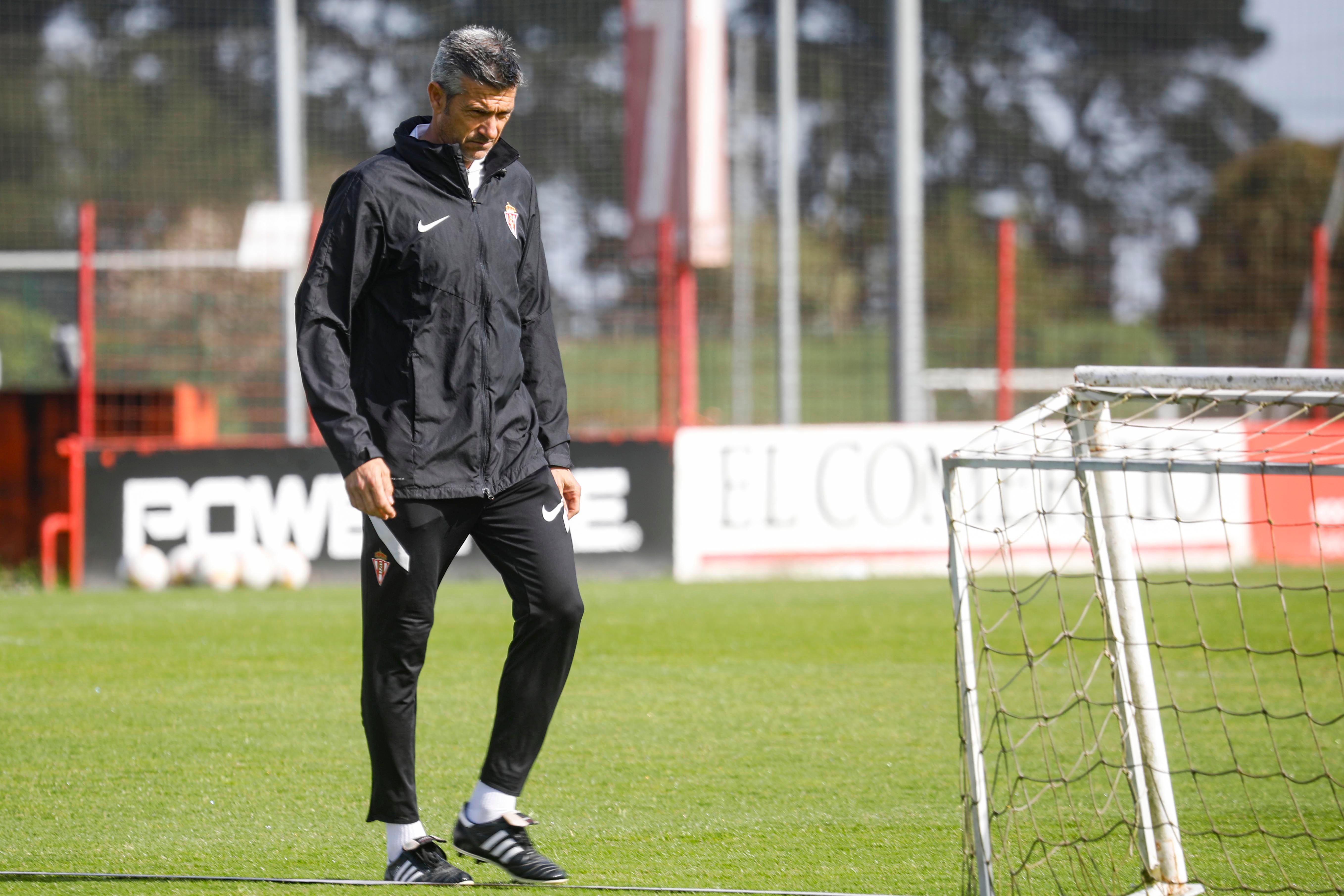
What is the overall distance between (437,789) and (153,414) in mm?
6728

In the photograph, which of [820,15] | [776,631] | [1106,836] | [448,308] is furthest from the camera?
[820,15]

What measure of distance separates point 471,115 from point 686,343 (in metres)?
7.26

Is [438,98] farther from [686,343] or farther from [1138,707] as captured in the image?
[686,343]

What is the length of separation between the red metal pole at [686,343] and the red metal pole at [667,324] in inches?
1.6

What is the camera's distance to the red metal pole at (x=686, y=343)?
10.5 meters

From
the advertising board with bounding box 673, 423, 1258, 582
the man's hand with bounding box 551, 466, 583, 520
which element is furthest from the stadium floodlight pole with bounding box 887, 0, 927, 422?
the man's hand with bounding box 551, 466, 583, 520

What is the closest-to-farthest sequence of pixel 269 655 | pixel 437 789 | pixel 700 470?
1. pixel 437 789
2. pixel 269 655
3. pixel 700 470

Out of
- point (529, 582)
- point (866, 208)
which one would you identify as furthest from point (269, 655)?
point (866, 208)

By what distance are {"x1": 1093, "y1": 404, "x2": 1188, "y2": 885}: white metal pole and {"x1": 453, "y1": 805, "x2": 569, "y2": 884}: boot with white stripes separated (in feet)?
4.24

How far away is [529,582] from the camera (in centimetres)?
354

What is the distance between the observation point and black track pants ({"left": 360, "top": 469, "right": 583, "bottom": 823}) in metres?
3.42

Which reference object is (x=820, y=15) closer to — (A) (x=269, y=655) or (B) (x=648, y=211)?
(B) (x=648, y=211)

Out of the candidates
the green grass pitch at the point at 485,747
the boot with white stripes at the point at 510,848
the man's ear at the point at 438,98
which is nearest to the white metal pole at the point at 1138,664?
the green grass pitch at the point at 485,747

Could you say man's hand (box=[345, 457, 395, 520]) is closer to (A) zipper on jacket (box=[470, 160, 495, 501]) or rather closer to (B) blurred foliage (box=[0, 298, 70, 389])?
(A) zipper on jacket (box=[470, 160, 495, 501])
